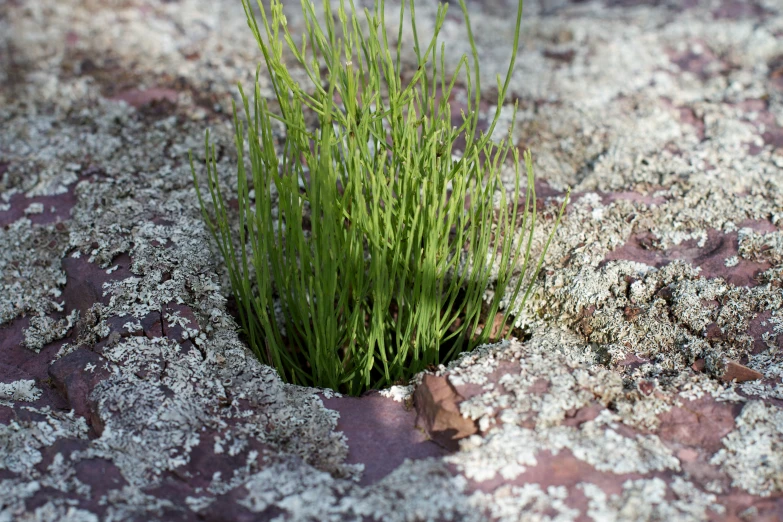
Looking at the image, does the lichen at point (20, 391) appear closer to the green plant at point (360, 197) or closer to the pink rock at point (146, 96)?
the green plant at point (360, 197)

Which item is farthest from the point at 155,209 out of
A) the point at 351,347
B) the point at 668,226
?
the point at 668,226

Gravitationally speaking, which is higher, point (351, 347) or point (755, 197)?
point (755, 197)

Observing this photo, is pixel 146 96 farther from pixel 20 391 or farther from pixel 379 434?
pixel 379 434

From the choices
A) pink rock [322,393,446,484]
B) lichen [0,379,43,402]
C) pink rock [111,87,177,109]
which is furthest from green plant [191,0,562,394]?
pink rock [111,87,177,109]

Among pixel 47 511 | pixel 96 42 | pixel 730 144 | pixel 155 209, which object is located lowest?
pixel 47 511

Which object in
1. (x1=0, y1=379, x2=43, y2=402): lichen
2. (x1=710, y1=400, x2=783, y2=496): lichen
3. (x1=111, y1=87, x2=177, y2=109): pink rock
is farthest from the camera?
(x1=111, y1=87, x2=177, y2=109): pink rock

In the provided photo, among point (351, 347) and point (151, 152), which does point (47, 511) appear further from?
point (151, 152)

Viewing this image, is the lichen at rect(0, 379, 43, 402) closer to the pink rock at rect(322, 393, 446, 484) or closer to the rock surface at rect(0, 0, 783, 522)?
the rock surface at rect(0, 0, 783, 522)

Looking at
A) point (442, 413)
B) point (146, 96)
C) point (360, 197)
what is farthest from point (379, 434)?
point (146, 96)
